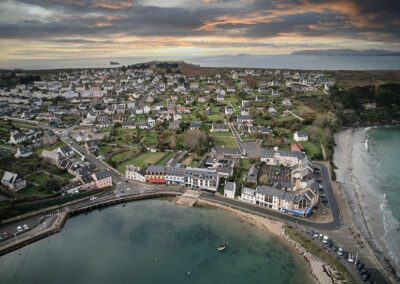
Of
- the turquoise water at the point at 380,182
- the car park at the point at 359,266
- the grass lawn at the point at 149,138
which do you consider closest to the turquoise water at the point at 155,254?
the car park at the point at 359,266

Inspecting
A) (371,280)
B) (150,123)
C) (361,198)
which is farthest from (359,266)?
(150,123)

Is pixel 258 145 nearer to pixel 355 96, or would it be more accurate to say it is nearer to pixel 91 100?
pixel 355 96

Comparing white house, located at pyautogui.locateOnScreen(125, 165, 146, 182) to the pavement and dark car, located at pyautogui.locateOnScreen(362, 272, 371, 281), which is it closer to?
the pavement

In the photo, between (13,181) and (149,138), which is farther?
(149,138)

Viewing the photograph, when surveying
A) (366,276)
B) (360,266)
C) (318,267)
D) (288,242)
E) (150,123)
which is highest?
(150,123)

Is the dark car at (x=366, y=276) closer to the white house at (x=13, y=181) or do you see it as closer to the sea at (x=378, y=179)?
the sea at (x=378, y=179)

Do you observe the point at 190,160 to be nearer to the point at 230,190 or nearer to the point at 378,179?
the point at 230,190

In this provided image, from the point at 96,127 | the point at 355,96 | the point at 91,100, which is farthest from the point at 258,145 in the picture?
the point at 91,100
